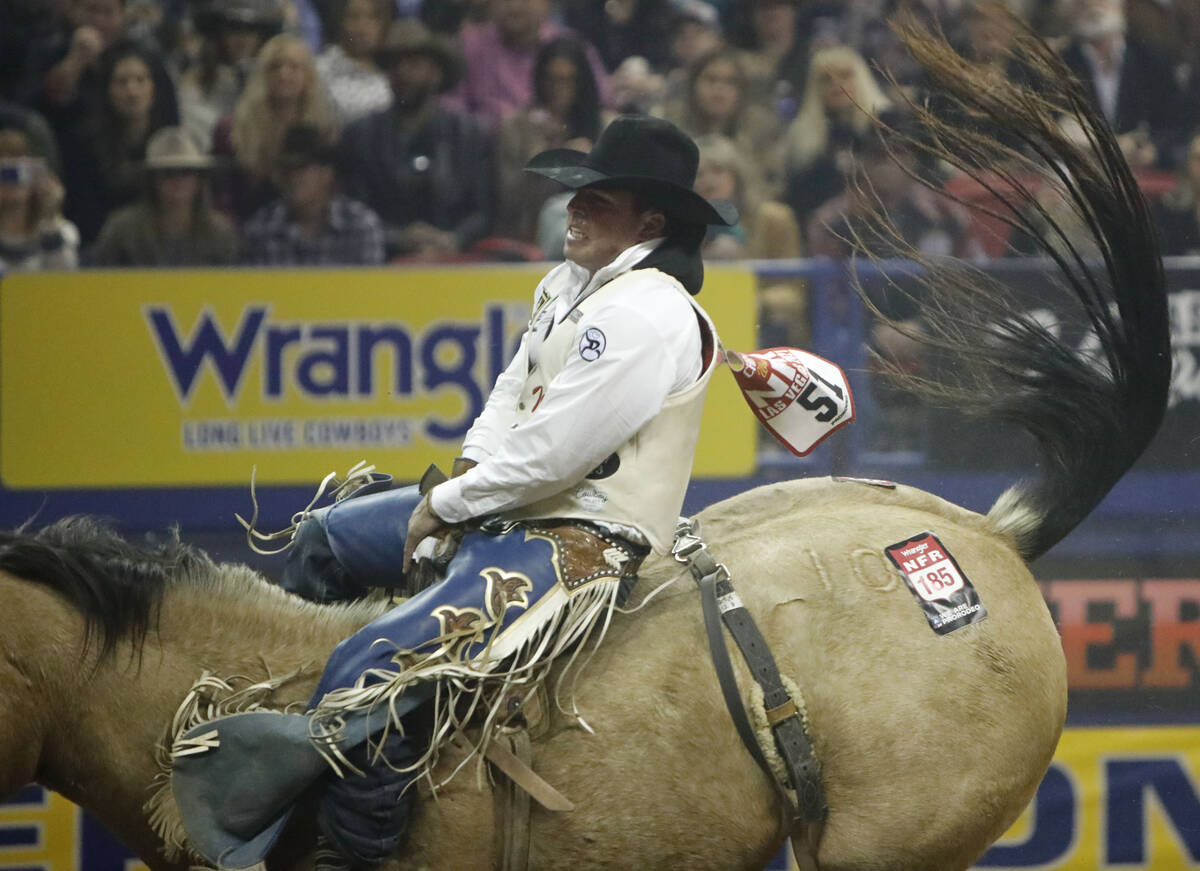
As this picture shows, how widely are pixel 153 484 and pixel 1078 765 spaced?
3.19m

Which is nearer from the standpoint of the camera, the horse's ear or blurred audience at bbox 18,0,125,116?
the horse's ear

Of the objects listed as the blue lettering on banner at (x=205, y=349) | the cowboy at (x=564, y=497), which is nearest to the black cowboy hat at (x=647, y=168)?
the cowboy at (x=564, y=497)

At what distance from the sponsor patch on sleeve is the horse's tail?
293 mm

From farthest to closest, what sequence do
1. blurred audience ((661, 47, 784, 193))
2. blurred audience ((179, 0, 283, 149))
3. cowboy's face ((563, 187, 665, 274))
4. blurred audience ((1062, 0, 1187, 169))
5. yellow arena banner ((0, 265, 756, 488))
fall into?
blurred audience ((661, 47, 784, 193)), blurred audience ((179, 0, 283, 149)), blurred audience ((1062, 0, 1187, 169)), yellow arena banner ((0, 265, 756, 488)), cowboy's face ((563, 187, 665, 274))

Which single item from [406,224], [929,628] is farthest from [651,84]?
[929,628]

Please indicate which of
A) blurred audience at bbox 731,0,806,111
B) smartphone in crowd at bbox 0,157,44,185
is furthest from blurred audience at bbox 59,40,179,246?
blurred audience at bbox 731,0,806,111

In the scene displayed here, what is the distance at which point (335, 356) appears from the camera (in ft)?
15.4

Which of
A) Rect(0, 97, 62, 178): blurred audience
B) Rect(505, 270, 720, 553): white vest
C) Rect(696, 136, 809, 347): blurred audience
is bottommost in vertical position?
Rect(696, 136, 809, 347): blurred audience

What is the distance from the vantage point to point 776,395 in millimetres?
3148

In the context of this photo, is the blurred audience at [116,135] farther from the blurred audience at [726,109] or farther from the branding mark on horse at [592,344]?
the branding mark on horse at [592,344]

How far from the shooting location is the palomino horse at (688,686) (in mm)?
2791

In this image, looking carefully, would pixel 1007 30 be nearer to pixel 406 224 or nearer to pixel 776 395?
pixel 776 395

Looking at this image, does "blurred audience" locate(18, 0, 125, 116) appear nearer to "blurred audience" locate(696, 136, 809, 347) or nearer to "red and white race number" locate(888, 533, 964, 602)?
"blurred audience" locate(696, 136, 809, 347)

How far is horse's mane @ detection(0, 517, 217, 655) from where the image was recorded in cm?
285
